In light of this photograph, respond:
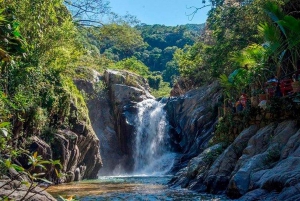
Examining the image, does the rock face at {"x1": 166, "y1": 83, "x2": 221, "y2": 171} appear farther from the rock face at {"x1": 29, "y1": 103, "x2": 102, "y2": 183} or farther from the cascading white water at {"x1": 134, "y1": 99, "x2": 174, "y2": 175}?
the rock face at {"x1": 29, "y1": 103, "x2": 102, "y2": 183}

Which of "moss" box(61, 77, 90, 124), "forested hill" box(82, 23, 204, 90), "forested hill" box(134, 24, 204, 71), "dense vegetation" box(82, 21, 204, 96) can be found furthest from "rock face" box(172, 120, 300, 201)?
"forested hill" box(134, 24, 204, 71)

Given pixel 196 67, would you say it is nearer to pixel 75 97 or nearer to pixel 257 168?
pixel 75 97

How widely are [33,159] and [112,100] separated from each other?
25.1 meters

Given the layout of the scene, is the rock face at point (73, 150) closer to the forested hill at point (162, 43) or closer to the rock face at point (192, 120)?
the rock face at point (192, 120)

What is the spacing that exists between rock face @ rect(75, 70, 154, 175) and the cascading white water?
2.00 feet

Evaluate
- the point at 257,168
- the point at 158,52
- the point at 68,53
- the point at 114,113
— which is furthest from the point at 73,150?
the point at 158,52

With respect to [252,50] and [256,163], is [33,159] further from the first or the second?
[252,50]

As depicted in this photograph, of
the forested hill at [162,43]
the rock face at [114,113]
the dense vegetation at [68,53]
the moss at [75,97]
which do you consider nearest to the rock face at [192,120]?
the dense vegetation at [68,53]

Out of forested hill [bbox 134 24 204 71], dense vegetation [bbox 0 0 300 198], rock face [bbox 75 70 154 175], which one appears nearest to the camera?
dense vegetation [bbox 0 0 300 198]

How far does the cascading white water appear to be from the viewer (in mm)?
24344

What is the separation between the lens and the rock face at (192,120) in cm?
2094

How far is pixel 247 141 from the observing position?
11.0 meters

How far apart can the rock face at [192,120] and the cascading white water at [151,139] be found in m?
0.71

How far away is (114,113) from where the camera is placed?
27.5 metres
